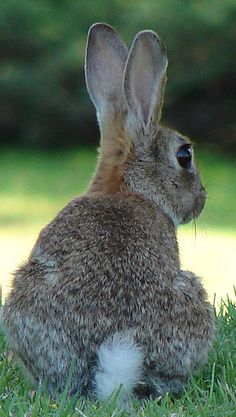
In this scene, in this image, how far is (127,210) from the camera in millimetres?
4891

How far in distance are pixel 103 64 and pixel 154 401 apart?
1.91 meters

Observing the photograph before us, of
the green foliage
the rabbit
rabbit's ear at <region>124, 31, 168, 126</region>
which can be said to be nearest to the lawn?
the rabbit

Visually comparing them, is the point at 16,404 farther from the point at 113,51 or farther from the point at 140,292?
the point at 113,51

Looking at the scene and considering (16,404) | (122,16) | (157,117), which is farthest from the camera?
(122,16)

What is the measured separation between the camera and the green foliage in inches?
603

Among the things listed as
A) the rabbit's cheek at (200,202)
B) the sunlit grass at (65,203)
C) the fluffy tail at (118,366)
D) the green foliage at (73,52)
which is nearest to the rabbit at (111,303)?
the fluffy tail at (118,366)

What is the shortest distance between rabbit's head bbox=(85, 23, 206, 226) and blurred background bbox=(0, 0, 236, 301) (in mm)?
9196

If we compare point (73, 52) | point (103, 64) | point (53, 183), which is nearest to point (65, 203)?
point (53, 183)

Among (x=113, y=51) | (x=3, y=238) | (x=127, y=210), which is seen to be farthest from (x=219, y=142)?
(x=127, y=210)

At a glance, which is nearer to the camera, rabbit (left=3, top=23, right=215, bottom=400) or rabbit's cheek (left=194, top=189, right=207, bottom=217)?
rabbit (left=3, top=23, right=215, bottom=400)

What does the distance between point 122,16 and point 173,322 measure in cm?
1109

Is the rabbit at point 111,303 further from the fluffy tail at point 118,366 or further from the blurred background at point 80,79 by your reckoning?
the blurred background at point 80,79

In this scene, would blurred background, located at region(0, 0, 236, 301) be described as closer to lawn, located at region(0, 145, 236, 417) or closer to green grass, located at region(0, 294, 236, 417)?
lawn, located at region(0, 145, 236, 417)

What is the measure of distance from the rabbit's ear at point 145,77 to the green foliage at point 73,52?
9.68 metres
